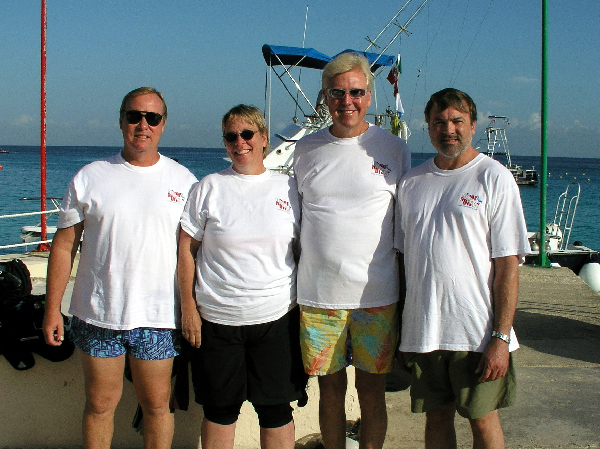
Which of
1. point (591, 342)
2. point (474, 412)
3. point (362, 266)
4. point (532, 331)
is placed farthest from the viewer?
point (532, 331)

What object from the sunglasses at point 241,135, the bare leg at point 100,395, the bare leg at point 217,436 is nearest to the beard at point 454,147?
the sunglasses at point 241,135

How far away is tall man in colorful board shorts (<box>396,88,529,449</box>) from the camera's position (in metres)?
2.49

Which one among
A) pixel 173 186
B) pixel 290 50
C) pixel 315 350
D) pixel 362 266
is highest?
pixel 290 50

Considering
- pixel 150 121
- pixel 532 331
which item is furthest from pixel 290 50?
pixel 150 121

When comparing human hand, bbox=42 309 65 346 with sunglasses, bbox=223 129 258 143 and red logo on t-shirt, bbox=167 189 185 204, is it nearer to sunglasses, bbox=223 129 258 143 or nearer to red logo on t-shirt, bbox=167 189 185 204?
red logo on t-shirt, bbox=167 189 185 204

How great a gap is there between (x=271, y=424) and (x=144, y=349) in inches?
28.0

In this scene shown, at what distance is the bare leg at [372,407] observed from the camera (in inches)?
113

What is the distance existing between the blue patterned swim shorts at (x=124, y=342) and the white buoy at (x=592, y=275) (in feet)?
35.5

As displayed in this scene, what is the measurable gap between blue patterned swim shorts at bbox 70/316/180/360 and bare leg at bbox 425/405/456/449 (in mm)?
1305

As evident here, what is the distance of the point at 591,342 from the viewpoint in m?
5.71

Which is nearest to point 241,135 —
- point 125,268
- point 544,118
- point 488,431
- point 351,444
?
point 125,268

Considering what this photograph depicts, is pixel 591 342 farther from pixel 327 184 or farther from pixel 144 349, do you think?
pixel 144 349

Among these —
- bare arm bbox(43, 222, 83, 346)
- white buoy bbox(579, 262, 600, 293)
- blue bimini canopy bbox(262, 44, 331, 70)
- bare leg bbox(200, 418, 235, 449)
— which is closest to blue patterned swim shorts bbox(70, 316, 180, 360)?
bare arm bbox(43, 222, 83, 346)

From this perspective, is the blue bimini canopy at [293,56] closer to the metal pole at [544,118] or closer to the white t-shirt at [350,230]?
the metal pole at [544,118]
